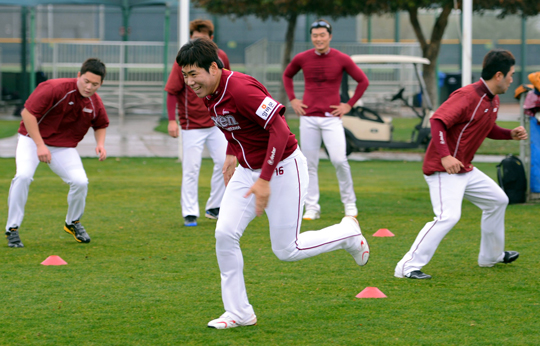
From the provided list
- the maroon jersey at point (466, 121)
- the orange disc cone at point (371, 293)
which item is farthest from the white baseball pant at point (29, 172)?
the maroon jersey at point (466, 121)

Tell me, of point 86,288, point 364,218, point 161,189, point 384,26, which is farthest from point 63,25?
point 86,288

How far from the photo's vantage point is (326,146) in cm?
813

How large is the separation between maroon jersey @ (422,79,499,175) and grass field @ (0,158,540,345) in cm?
92

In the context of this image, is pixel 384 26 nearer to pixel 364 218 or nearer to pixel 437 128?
pixel 364 218

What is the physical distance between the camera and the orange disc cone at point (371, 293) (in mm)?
4965

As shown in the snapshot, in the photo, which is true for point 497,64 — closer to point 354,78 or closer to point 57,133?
point 354,78

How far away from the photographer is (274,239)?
4.36 meters

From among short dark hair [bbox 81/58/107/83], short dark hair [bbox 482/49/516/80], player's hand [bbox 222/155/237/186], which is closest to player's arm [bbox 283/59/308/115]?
short dark hair [bbox 81/58/107/83]

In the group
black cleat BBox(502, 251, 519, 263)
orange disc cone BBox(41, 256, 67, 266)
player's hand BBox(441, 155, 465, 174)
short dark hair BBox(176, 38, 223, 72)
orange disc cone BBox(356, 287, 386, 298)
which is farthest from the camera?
orange disc cone BBox(41, 256, 67, 266)

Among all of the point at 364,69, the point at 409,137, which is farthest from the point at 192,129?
the point at 364,69

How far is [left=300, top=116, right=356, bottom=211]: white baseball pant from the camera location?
320 inches

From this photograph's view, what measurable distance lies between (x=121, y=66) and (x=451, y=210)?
66.0 feet

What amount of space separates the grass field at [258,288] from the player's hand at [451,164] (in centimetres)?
84

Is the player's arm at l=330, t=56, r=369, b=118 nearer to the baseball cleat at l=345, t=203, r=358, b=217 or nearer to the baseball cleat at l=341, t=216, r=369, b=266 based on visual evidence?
the baseball cleat at l=345, t=203, r=358, b=217
